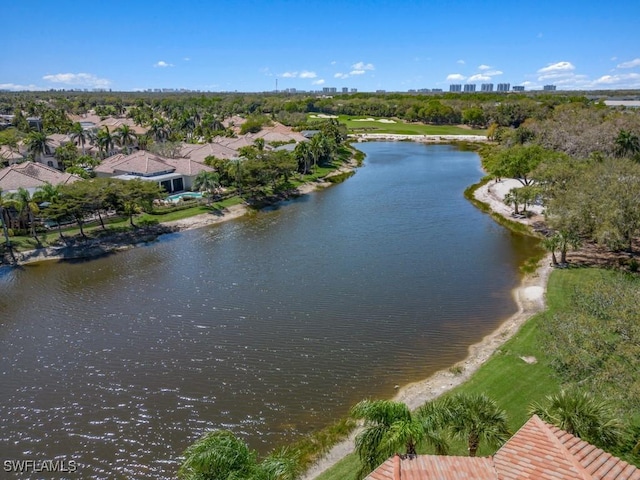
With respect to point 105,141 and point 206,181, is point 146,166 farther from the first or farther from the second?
point 105,141

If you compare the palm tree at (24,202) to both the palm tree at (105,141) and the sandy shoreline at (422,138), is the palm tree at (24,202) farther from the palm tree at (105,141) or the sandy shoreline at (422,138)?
the sandy shoreline at (422,138)

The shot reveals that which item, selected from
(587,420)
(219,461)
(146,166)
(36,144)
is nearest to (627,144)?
(587,420)

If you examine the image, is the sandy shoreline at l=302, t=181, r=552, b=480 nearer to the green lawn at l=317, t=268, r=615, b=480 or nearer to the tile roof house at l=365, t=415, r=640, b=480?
the green lawn at l=317, t=268, r=615, b=480

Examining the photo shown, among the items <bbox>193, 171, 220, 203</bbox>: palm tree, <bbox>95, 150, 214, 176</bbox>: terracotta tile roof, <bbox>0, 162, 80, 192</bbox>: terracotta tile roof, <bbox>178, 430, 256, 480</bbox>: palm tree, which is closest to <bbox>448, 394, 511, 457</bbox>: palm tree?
<bbox>178, 430, 256, 480</bbox>: palm tree

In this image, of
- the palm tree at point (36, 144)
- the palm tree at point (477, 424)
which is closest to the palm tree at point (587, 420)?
the palm tree at point (477, 424)

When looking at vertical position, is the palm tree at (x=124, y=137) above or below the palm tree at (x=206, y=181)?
above
